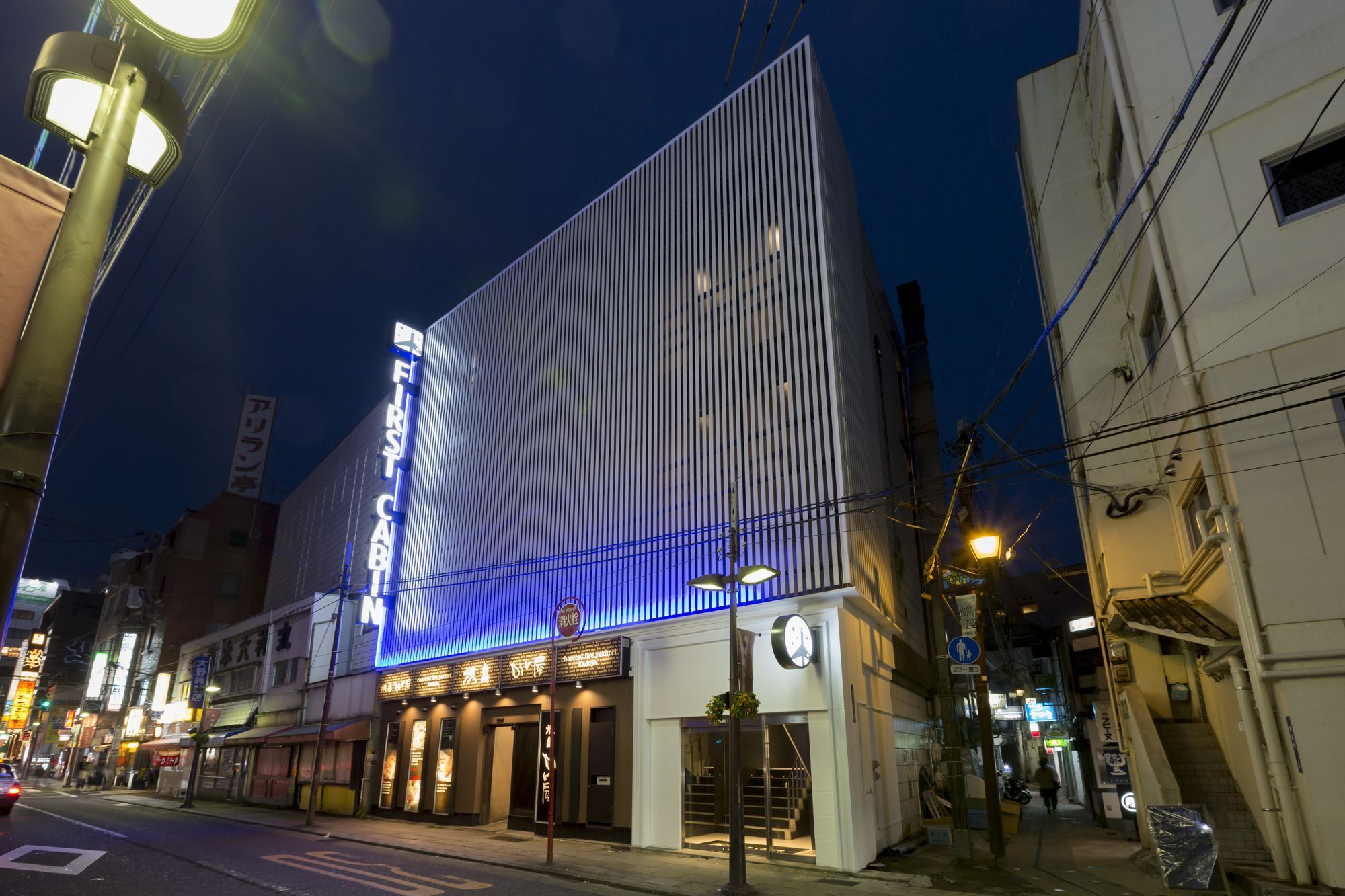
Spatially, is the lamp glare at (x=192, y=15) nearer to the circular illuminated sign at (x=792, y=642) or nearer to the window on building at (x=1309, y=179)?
the window on building at (x=1309, y=179)

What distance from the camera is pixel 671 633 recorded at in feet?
64.5

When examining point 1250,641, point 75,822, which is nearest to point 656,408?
point 1250,641

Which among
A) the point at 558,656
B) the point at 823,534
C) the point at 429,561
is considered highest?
the point at 429,561

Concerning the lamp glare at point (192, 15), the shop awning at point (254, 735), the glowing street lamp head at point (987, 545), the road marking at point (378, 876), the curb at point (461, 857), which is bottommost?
the curb at point (461, 857)

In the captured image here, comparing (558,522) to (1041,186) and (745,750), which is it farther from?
(1041,186)

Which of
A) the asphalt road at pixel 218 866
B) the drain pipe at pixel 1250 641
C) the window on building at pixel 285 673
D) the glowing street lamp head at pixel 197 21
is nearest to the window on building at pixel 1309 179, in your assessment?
the drain pipe at pixel 1250 641

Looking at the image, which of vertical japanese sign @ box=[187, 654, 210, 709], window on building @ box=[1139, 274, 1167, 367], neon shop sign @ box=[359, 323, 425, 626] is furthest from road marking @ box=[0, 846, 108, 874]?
vertical japanese sign @ box=[187, 654, 210, 709]

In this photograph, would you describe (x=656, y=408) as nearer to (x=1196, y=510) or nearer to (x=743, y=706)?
(x=743, y=706)

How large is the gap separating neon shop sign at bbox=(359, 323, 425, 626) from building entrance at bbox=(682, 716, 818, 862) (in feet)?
54.8

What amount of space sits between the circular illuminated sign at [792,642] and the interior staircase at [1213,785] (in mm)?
7576

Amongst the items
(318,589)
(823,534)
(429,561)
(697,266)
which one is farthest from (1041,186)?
(318,589)

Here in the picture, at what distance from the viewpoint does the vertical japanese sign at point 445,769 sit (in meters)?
24.8

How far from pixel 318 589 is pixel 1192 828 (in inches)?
1544

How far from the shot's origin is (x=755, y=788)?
19.7 metres
